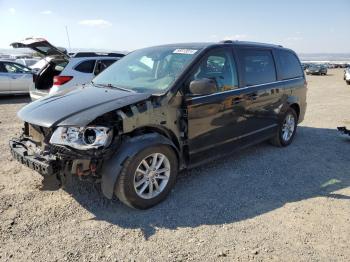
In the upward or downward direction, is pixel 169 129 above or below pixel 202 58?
below

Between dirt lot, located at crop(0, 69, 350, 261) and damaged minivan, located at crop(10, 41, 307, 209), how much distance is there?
0.35 meters

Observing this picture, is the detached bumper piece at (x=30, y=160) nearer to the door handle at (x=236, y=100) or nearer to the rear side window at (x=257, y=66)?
the door handle at (x=236, y=100)

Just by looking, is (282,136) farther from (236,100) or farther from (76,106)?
(76,106)

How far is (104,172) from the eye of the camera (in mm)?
3479

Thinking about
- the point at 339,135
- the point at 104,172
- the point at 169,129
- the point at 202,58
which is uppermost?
the point at 202,58

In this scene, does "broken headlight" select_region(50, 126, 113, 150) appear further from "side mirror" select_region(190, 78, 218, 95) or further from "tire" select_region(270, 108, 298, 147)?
"tire" select_region(270, 108, 298, 147)

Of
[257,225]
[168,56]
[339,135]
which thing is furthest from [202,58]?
[339,135]

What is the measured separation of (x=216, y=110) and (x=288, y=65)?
2.60 metres

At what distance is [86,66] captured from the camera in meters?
8.88

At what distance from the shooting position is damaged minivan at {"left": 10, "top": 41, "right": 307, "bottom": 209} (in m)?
3.40

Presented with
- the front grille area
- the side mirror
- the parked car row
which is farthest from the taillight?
the parked car row

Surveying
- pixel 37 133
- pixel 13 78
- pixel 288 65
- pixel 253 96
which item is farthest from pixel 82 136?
pixel 13 78

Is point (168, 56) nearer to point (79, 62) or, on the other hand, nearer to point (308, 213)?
point (308, 213)

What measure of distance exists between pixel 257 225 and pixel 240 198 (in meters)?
0.63
